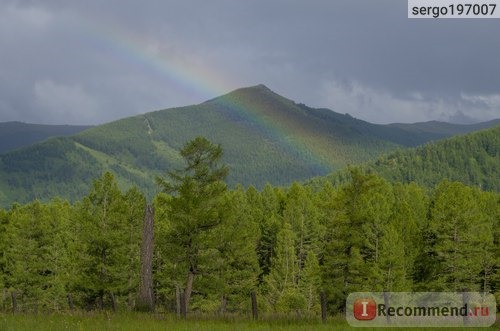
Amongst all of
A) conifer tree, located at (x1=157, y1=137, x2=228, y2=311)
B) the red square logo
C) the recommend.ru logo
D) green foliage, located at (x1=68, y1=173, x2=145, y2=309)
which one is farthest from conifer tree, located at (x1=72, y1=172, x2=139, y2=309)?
the red square logo

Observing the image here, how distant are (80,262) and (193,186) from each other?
14001mm

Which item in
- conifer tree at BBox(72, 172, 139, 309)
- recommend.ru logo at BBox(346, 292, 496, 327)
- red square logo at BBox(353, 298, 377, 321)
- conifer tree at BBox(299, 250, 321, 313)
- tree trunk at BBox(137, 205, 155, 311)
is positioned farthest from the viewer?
conifer tree at BBox(299, 250, 321, 313)

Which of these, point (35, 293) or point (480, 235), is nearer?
point (480, 235)

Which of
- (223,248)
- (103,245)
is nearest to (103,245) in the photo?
(103,245)

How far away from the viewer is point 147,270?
93.6 feet

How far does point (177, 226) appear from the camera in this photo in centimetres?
3672

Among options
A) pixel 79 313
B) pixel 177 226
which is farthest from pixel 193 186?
pixel 79 313

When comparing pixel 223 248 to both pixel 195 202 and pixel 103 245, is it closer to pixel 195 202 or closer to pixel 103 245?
pixel 195 202

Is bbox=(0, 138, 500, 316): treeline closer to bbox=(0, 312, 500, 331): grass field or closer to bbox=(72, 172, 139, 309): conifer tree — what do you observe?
bbox=(72, 172, 139, 309): conifer tree

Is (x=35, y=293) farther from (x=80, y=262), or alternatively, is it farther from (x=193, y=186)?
(x=193, y=186)

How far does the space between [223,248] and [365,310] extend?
1618 cm

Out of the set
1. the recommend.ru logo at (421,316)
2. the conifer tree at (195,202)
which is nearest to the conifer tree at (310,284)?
the conifer tree at (195,202)

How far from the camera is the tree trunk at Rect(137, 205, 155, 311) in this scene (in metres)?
27.1

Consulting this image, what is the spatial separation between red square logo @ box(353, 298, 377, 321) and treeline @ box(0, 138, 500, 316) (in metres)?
8.66
